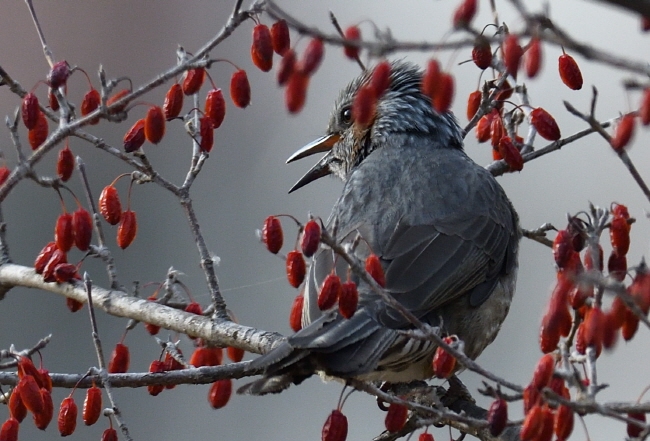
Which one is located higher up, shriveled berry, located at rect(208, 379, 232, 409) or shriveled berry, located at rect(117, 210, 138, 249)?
shriveled berry, located at rect(117, 210, 138, 249)

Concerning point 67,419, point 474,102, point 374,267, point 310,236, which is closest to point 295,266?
point 374,267

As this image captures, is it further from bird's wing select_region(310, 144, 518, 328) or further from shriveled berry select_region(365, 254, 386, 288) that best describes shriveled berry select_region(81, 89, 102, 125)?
shriveled berry select_region(365, 254, 386, 288)

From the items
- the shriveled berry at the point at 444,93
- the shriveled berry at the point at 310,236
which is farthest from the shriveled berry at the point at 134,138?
the shriveled berry at the point at 444,93

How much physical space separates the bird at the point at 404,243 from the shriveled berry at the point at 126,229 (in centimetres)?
79

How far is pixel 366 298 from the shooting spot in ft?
12.2

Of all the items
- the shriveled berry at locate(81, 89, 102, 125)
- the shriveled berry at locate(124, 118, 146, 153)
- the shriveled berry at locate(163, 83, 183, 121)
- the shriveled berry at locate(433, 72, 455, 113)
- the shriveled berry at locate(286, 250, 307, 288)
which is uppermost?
the shriveled berry at locate(81, 89, 102, 125)

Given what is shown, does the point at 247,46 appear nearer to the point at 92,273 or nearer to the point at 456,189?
the point at 92,273

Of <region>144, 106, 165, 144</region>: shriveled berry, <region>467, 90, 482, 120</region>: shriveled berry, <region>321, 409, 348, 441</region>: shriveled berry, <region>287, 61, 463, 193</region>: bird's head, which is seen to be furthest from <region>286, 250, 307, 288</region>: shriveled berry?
<region>287, 61, 463, 193</region>: bird's head

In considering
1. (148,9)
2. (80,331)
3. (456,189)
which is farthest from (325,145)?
(148,9)

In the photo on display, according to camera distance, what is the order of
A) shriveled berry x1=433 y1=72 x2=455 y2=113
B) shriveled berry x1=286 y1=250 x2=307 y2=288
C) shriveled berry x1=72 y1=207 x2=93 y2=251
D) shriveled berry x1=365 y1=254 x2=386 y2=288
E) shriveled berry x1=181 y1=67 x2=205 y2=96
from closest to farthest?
shriveled berry x1=433 y1=72 x2=455 y2=113, shriveled berry x1=365 y1=254 x2=386 y2=288, shriveled berry x1=286 y1=250 x2=307 y2=288, shriveled berry x1=181 y1=67 x2=205 y2=96, shriveled berry x1=72 y1=207 x2=93 y2=251

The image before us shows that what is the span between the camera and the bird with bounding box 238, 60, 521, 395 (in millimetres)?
3303

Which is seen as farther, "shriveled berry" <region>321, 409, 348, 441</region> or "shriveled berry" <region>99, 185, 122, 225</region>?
"shriveled berry" <region>99, 185, 122, 225</region>

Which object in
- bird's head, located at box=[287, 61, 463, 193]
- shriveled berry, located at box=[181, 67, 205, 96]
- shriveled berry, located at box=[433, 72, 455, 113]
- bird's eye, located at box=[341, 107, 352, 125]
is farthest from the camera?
bird's eye, located at box=[341, 107, 352, 125]

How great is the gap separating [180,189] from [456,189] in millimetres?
1549
